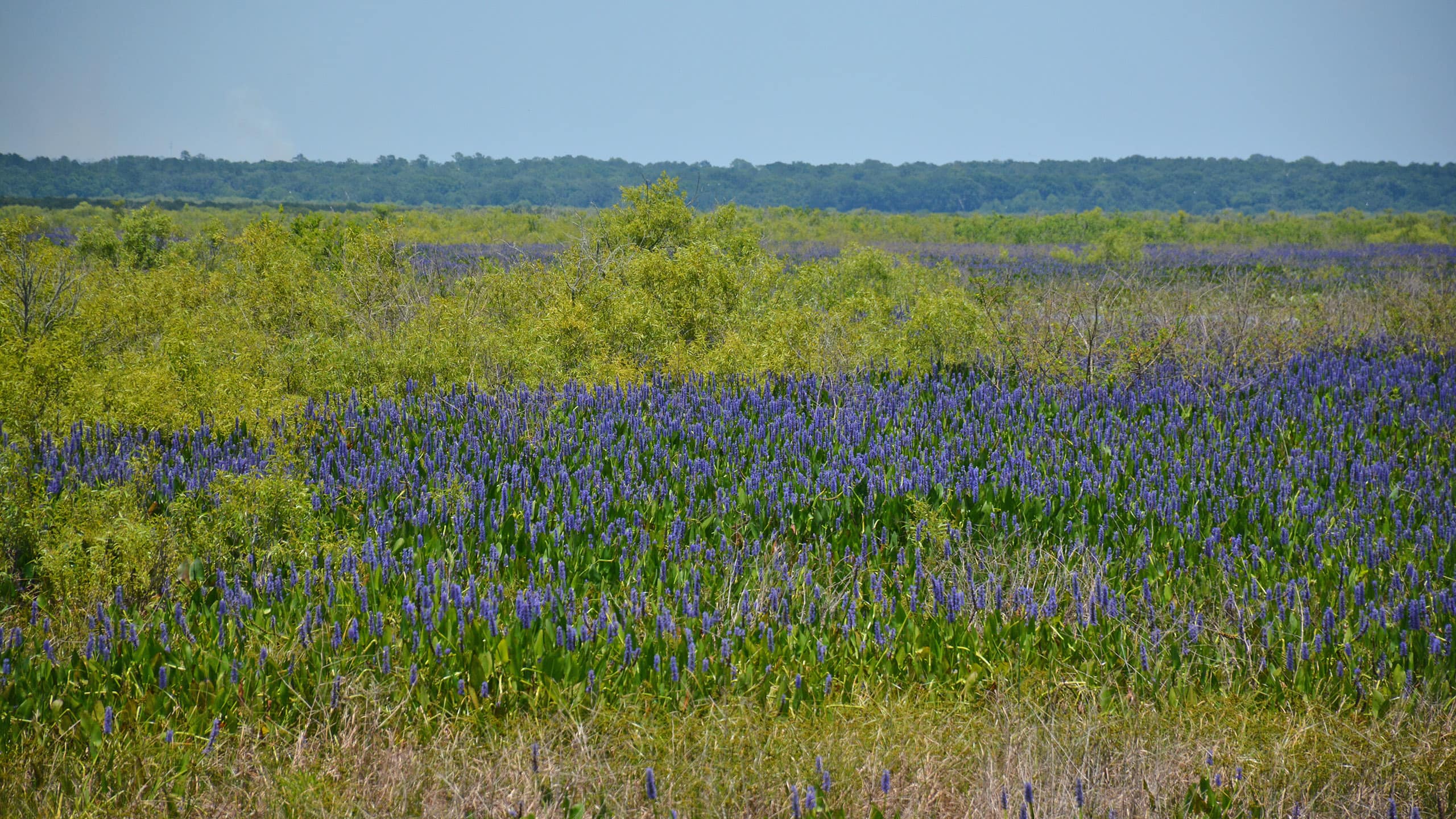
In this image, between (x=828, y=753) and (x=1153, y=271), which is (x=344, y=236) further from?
(x=1153, y=271)

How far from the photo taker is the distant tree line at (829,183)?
132375mm

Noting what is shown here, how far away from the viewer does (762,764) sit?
11.0 feet

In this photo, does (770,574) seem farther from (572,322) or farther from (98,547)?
(572,322)

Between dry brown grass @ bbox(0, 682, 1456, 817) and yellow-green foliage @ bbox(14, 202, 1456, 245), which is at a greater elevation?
yellow-green foliage @ bbox(14, 202, 1456, 245)

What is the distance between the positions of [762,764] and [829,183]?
163 meters

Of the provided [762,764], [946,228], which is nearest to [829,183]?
[946,228]

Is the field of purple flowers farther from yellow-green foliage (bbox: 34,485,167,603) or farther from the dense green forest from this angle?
the dense green forest

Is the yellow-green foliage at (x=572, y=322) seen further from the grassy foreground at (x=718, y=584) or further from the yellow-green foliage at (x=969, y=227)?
the yellow-green foliage at (x=969, y=227)

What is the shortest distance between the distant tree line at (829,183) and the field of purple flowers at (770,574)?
393 ft

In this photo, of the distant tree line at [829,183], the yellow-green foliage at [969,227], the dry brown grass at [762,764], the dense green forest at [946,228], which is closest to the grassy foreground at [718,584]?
the dry brown grass at [762,764]

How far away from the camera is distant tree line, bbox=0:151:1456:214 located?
132 m

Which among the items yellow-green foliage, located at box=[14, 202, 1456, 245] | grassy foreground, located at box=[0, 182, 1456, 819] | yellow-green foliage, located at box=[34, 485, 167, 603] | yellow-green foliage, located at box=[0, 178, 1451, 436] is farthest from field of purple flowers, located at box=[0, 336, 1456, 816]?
yellow-green foliage, located at box=[14, 202, 1456, 245]

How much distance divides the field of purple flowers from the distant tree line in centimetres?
11976

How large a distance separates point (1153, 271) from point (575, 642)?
88.3ft
